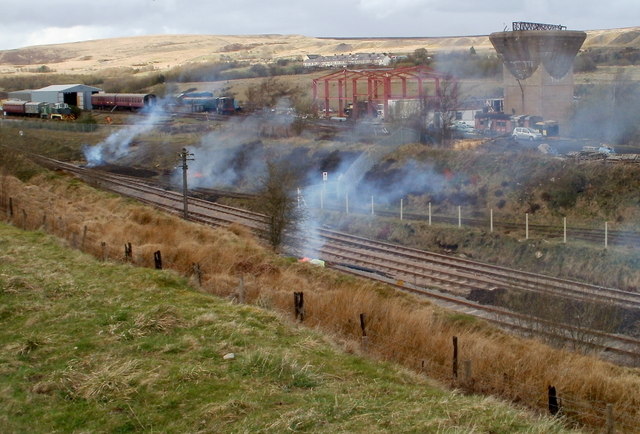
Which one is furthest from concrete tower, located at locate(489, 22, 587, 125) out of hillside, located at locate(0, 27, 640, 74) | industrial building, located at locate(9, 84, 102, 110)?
hillside, located at locate(0, 27, 640, 74)

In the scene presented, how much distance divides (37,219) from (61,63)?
112 m

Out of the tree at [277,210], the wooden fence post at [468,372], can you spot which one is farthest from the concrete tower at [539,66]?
the wooden fence post at [468,372]

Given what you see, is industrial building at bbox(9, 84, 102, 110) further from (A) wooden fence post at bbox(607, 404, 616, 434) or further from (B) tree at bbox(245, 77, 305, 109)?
(A) wooden fence post at bbox(607, 404, 616, 434)

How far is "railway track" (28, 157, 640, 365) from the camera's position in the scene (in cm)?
1291

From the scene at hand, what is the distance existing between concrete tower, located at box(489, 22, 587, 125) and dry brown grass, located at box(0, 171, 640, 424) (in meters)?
22.8

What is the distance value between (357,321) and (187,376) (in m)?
3.90

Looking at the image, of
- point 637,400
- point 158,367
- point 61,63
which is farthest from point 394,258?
point 61,63

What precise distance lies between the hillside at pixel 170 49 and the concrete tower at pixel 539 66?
66.3 meters

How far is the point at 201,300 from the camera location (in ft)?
33.1

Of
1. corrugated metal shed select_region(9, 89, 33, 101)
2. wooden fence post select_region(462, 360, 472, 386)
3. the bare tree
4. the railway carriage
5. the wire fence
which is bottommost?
the wire fence

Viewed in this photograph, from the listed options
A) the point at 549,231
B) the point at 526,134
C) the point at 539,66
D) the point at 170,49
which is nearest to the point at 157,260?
the point at 549,231

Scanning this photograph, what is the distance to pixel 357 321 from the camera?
10430 mm

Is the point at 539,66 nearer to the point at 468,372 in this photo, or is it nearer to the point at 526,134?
the point at 526,134

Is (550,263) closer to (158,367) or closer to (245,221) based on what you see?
→ (245,221)
